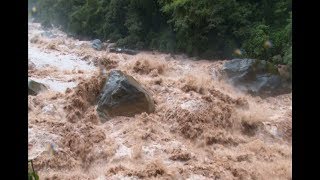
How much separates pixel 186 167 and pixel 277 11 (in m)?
7.56

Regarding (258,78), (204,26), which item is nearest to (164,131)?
(258,78)

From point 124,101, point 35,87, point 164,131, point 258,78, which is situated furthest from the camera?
point 258,78

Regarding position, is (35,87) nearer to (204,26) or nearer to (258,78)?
(258,78)

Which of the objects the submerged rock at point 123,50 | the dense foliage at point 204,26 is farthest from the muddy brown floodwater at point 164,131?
the submerged rock at point 123,50

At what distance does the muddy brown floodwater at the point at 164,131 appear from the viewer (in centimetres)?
760

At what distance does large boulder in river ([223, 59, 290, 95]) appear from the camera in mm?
11477

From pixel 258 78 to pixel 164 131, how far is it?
3.89 m

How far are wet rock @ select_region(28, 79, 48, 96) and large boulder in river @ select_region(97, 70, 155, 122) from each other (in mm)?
1779

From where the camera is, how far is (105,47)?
1734 centimetres

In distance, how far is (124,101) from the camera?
9578 millimetres

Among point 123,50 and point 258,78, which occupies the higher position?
point 123,50

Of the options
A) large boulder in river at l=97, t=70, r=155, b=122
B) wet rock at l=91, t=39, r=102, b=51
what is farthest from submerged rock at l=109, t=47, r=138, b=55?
large boulder in river at l=97, t=70, r=155, b=122

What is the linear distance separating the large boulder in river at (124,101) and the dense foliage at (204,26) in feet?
15.1
